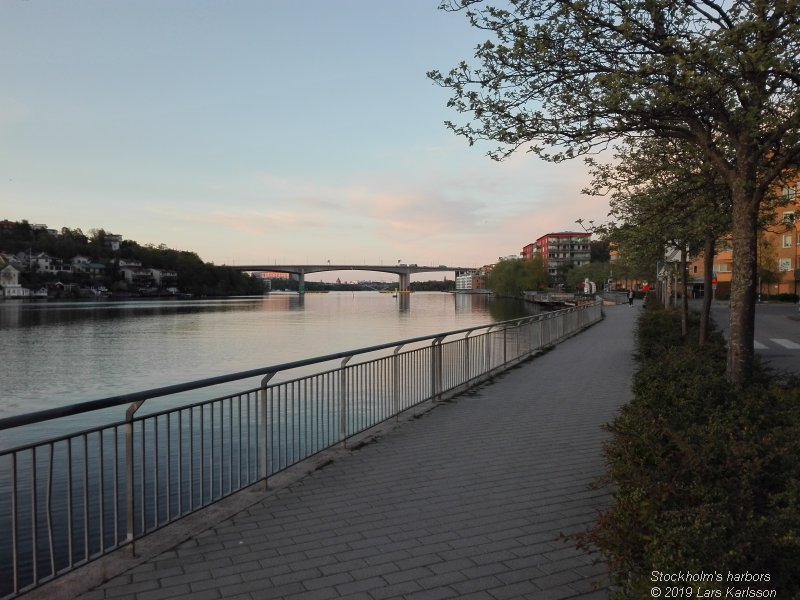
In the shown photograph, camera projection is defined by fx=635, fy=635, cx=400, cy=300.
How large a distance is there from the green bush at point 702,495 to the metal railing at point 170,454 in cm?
291

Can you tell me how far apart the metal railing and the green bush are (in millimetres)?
2913

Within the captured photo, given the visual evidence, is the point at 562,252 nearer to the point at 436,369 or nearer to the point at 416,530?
the point at 436,369

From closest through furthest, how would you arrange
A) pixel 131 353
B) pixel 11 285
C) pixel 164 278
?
1. pixel 131 353
2. pixel 11 285
3. pixel 164 278

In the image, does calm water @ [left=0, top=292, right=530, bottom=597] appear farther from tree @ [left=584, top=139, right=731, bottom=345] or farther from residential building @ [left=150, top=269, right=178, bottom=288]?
residential building @ [left=150, top=269, right=178, bottom=288]

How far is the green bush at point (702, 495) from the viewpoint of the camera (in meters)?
2.74

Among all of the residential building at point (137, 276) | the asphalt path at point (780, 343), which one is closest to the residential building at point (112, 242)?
the residential building at point (137, 276)

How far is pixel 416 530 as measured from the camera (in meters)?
4.61

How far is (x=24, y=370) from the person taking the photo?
23.3m

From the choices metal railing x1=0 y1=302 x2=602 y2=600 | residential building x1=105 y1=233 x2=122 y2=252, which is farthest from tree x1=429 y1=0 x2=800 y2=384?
residential building x1=105 y1=233 x2=122 y2=252

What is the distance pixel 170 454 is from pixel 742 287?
6356 millimetres

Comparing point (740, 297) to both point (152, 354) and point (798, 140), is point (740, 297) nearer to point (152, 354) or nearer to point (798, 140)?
point (798, 140)

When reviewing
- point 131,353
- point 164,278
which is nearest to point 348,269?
point 164,278

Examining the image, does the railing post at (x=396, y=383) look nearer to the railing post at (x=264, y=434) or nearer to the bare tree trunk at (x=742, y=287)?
the railing post at (x=264, y=434)

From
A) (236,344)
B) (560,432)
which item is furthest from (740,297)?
(236,344)
